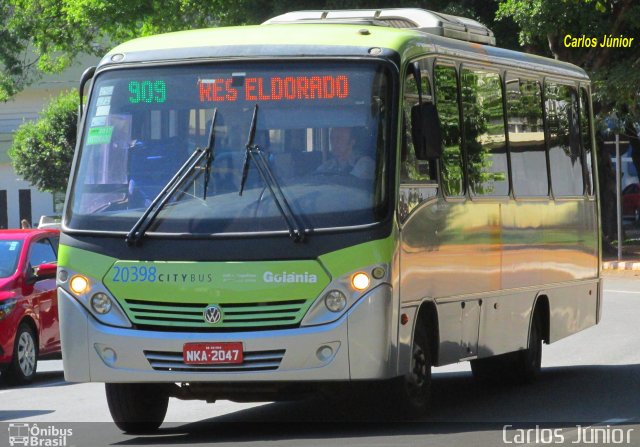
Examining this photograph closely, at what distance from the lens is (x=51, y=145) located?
6066 cm

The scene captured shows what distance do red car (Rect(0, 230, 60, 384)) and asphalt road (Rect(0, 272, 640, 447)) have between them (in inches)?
12.8

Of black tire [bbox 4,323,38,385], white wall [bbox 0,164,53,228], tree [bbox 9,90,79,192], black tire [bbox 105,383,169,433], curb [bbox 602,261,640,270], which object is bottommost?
white wall [bbox 0,164,53,228]

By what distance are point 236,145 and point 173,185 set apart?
0.51 meters

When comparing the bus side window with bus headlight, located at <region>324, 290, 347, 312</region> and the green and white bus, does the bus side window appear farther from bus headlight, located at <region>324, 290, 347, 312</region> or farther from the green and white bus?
bus headlight, located at <region>324, 290, 347, 312</region>

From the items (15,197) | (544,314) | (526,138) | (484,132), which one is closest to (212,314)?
(484,132)

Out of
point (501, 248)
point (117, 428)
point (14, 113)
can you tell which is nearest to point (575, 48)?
point (501, 248)

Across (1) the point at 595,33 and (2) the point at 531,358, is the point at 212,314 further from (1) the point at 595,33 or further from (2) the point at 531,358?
(1) the point at 595,33

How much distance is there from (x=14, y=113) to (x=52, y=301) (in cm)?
5666

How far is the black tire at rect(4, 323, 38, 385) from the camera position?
631 inches

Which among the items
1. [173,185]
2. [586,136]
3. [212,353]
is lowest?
[212,353]

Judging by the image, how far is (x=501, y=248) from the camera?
12938mm

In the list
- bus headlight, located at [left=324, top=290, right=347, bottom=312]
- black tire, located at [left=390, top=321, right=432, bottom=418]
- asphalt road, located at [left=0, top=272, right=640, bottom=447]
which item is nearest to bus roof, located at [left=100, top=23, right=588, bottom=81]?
bus headlight, located at [left=324, top=290, right=347, bottom=312]

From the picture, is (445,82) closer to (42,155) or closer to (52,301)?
(52,301)

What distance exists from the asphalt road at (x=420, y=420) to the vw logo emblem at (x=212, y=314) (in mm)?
822
